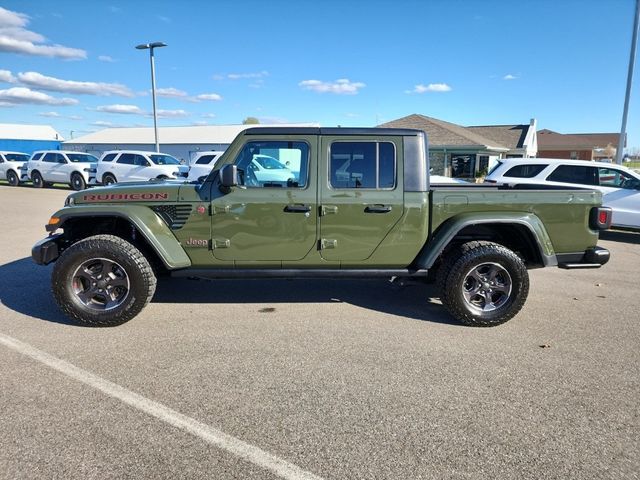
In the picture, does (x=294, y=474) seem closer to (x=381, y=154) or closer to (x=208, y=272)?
(x=208, y=272)

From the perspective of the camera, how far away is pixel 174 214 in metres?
4.40

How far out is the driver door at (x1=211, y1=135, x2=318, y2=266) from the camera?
438cm

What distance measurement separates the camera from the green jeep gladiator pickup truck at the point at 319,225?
14.3 feet

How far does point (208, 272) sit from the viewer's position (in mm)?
4504

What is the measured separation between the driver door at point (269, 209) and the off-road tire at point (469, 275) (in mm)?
1406

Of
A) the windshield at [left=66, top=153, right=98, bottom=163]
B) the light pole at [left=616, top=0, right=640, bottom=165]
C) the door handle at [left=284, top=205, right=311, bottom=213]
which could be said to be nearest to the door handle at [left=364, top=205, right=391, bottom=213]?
the door handle at [left=284, top=205, right=311, bottom=213]

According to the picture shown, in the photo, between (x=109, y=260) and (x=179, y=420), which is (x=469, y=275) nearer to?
(x=179, y=420)

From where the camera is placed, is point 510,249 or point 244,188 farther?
point 510,249

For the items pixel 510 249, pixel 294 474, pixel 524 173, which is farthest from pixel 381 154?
pixel 524 173

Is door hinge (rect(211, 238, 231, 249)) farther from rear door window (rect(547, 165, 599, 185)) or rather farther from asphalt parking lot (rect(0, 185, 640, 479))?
rear door window (rect(547, 165, 599, 185))

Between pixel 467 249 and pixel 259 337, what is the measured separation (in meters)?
2.20

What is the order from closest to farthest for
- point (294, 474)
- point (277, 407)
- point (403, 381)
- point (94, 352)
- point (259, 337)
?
point (294, 474) → point (277, 407) → point (403, 381) → point (94, 352) → point (259, 337)

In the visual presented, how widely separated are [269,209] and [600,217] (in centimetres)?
329

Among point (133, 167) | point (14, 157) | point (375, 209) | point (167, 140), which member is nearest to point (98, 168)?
point (133, 167)
